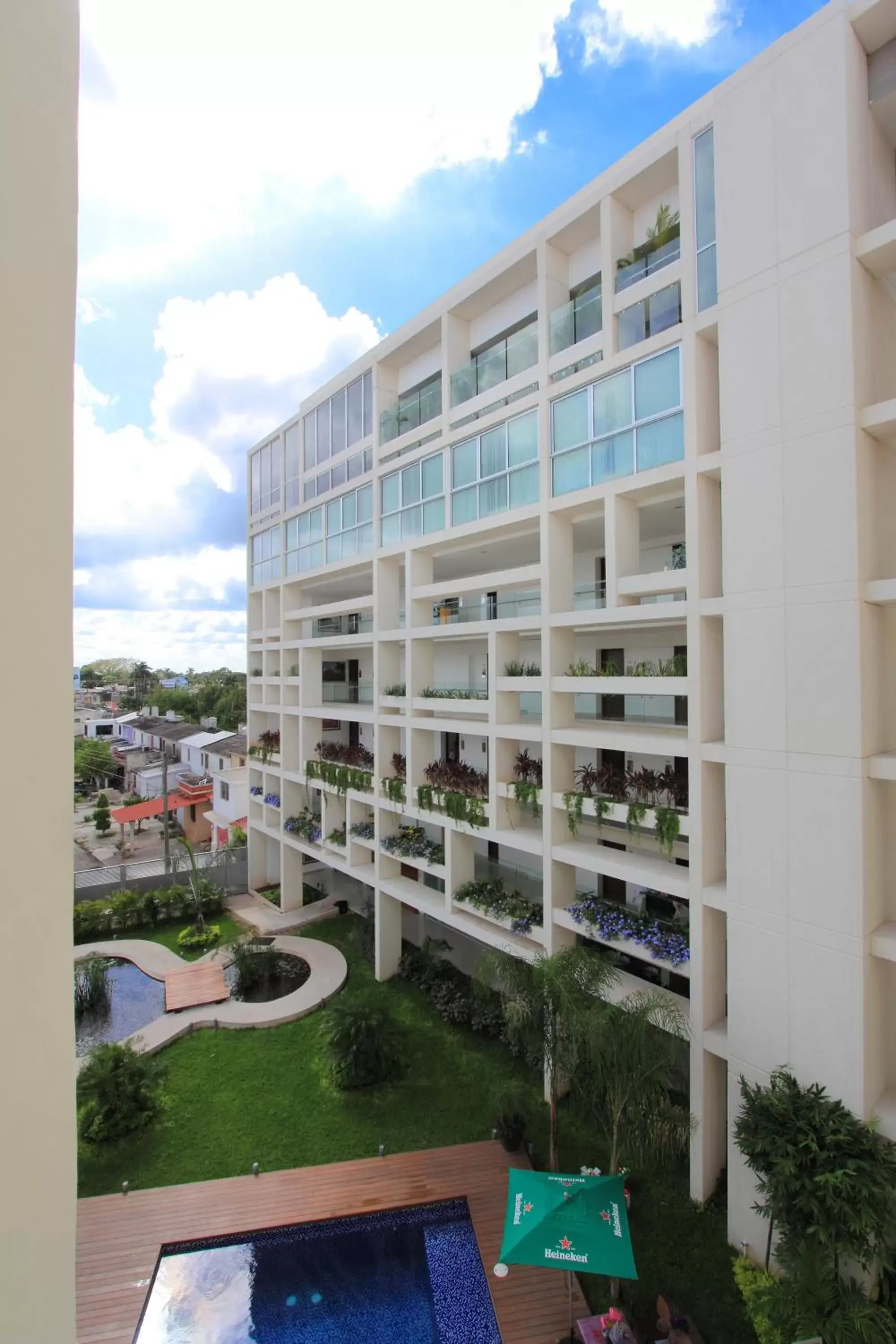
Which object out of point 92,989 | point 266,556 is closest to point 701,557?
point 92,989

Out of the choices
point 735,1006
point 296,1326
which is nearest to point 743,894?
point 735,1006

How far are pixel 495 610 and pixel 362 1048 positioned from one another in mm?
9693

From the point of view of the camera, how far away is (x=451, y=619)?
1602cm

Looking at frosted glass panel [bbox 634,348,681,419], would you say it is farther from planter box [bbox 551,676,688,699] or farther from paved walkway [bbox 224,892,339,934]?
paved walkway [bbox 224,892,339,934]

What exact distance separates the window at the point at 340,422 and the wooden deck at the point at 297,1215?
17.3 meters

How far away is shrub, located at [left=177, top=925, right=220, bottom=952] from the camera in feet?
68.5

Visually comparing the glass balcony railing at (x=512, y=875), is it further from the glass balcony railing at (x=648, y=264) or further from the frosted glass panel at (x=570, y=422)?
the glass balcony railing at (x=648, y=264)

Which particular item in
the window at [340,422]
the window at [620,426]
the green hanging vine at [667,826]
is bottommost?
the green hanging vine at [667,826]

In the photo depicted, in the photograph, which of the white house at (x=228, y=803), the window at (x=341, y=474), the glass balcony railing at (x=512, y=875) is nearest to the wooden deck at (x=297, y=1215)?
the glass balcony railing at (x=512, y=875)

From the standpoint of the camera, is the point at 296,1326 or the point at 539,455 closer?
the point at 296,1326

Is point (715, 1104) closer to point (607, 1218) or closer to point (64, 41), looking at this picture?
point (607, 1218)

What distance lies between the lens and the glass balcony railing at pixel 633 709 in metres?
11.9

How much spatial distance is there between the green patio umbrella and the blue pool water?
1.22m

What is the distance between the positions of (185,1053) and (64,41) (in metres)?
17.6
